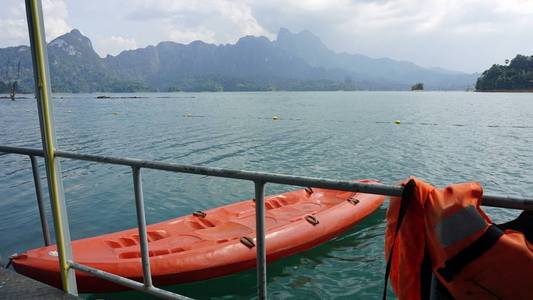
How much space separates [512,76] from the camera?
106 m

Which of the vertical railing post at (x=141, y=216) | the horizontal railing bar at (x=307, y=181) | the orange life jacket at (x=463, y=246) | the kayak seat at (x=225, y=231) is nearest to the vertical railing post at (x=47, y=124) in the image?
the horizontal railing bar at (x=307, y=181)

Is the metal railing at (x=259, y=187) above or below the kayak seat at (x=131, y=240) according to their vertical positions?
above

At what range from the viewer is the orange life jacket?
1.44 metres

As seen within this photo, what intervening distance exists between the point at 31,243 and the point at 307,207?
6.43 meters

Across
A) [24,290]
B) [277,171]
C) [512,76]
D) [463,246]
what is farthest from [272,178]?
[512,76]

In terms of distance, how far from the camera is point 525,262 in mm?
1427

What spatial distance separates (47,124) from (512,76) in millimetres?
128245

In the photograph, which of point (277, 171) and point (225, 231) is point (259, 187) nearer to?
point (225, 231)

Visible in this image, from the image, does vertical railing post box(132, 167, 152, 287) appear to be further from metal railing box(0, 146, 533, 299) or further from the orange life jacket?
the orange life jacket

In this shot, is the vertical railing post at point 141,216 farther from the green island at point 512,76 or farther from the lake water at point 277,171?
the green island at point 512,76

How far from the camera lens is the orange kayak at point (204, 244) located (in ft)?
16.3

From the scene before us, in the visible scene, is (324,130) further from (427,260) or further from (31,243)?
(427,260)

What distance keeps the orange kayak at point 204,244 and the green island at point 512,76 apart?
117554mm

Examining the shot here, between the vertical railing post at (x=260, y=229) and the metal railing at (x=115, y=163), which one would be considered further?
the vertical railing post at (x=260, y=229)
